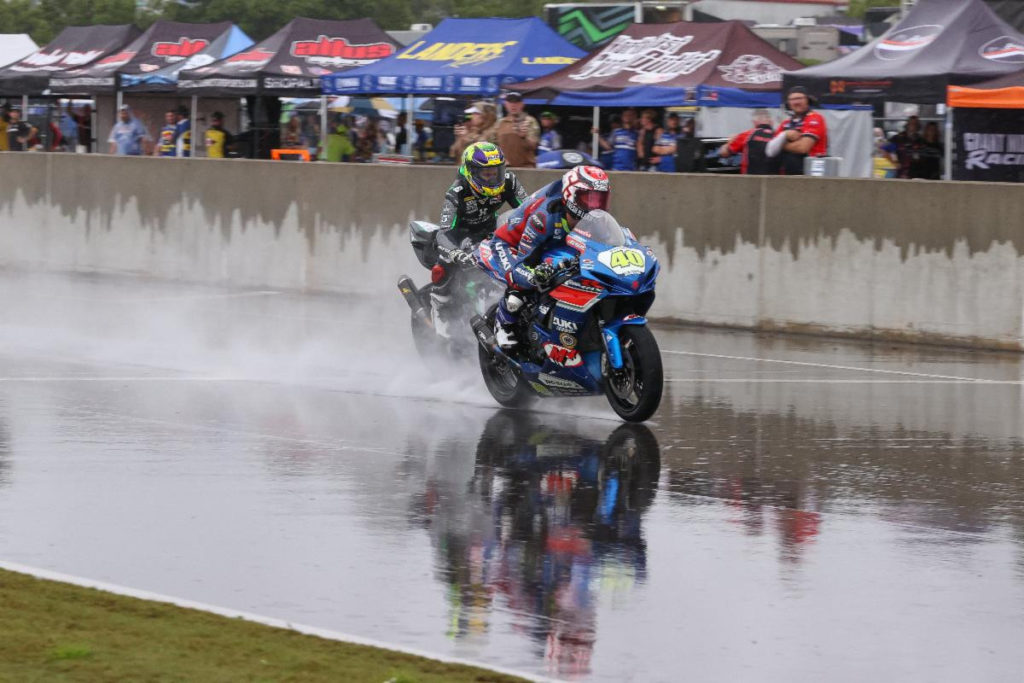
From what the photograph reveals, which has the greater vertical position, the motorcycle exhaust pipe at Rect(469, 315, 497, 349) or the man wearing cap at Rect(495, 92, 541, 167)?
the man wearing cap at Rect(495, 92, 541, 167)

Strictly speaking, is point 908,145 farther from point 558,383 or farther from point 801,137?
point 558,383

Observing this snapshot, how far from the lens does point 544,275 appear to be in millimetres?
11625

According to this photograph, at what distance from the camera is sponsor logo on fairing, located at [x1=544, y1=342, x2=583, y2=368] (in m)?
11.6

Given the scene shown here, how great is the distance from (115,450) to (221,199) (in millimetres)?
12745

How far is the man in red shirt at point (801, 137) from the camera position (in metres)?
18.5

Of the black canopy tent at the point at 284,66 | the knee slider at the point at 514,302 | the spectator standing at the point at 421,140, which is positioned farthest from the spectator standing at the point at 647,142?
the knee slider at the point at 514,302

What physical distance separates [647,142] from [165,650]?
736 inches

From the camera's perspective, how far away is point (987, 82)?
69.4ft

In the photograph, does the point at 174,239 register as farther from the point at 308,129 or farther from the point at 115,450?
the point at 308,129

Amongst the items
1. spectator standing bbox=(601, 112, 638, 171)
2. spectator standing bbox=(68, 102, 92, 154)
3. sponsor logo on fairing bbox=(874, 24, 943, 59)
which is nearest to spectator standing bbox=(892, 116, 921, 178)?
sponsor logo on fairing bbox=(874, 24, 943, 59)

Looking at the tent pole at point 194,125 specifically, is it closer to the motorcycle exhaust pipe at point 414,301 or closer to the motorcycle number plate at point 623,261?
the motorcycle exhaust pipe at point 414,301

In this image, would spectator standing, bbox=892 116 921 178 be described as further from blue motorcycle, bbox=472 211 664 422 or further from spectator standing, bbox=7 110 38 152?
spectator standing, bbox=7 110 38 152

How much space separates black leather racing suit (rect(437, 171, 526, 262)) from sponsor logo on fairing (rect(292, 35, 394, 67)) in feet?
61.3

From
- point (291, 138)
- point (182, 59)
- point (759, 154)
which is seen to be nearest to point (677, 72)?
point (759, 154)
